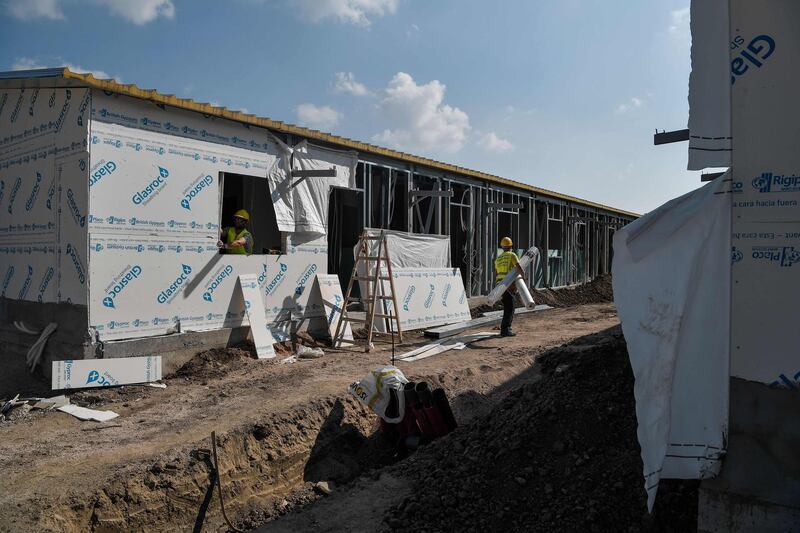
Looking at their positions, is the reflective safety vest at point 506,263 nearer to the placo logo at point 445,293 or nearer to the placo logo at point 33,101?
the placo logo at point 445,293

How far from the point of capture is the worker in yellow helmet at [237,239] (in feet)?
31.0

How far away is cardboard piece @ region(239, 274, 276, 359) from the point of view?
926 centimetres

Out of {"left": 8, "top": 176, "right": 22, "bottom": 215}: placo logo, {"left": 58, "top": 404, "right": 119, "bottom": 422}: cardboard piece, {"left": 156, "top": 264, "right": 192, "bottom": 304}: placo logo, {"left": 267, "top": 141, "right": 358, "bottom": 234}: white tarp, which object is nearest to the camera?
{"left": 58, "top": 404, "right": 119, "bottom": 422}: cardboard piece

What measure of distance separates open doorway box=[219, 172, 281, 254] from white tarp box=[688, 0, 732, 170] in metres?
10.6

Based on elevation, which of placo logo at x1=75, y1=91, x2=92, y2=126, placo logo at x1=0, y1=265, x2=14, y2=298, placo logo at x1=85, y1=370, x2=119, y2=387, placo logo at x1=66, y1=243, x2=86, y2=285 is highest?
placo logo at x1=75, y1=91, x2=92, y2=126

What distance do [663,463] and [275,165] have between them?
28.3 feet

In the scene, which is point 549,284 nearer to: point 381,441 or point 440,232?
point 440,232

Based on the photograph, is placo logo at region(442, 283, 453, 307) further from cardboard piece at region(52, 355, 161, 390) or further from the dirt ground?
cardboard piece at region(52, 355, 161, 390)

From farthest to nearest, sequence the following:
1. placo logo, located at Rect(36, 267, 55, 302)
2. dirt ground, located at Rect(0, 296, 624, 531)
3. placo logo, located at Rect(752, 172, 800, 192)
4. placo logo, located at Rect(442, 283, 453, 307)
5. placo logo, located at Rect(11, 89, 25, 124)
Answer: placo logo, located at Rect(442, 283, 453, 307)
placo logo, located at Rect(11, 89, 25, 124)
placo logo, located at Rect(36, 267, 55, 302)
dirt ground, located at Rect(0, 296, 624, 531)
placo logo, located at Rect(752, 172, 800, 192)

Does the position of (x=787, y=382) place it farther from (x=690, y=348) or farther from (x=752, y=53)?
(x=752, y=53)

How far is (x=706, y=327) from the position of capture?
302 centimetres

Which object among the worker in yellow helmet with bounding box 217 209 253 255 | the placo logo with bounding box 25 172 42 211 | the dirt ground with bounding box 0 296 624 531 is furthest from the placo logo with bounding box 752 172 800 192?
the placo logo with bounding box 25 172 42 211

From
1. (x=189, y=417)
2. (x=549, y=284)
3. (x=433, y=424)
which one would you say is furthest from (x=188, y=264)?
(x=549, y=284)

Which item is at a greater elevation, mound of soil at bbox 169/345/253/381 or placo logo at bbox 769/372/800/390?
placo logo at bbox 769/372/800/390
